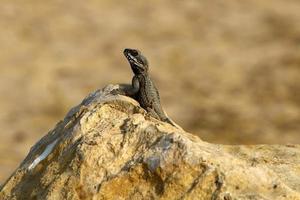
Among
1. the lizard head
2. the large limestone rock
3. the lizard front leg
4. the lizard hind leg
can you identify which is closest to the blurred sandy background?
the lizard head

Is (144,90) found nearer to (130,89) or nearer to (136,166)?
(130,89)

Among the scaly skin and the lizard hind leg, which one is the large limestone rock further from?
the scaly skin

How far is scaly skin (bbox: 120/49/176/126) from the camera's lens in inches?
272

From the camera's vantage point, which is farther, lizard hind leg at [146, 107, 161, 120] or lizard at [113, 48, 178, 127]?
lizard at [113, 48, 178, 127]

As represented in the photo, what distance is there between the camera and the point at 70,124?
653cm

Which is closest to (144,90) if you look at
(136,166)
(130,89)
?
(130,89)

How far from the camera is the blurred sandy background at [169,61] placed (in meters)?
16.7

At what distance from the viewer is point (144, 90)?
23.5 ft

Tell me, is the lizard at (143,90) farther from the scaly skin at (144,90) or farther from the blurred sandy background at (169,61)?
the blurred sandy background at (169,61)

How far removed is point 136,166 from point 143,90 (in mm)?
1681

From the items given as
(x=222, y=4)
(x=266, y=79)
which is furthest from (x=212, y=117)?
(x=222, y=4)

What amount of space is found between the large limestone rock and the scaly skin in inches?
13.8

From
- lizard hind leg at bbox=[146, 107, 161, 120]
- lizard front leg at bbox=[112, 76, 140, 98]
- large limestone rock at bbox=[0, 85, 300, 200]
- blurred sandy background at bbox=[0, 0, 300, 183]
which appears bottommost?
large limestone rock at bbox=[0, 85, 300, 200]

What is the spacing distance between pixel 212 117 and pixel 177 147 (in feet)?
37.6
